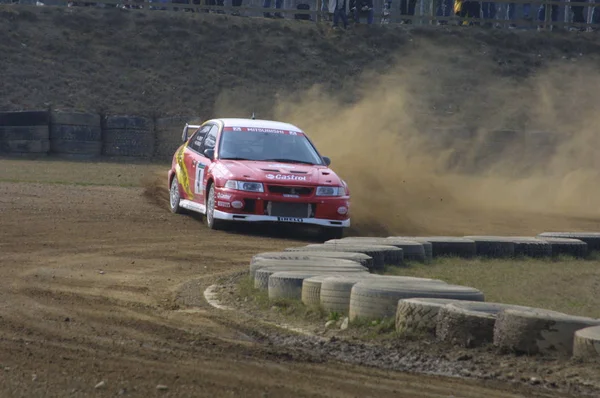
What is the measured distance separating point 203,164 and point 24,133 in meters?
10.8

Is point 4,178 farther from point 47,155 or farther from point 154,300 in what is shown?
point 154,300

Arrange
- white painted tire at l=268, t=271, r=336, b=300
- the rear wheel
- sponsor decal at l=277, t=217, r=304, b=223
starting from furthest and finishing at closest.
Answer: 1. the rear wheel
2. sponsor decal at l=277, t=217, r=304, b=223
3. white painted tire at l=268, t=271, r=336, b=300

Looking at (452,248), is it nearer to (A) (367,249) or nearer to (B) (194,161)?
(A) (367,249)

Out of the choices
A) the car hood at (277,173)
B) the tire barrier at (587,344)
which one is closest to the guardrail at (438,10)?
the car hood at (277,173)

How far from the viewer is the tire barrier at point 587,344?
5.96 meters

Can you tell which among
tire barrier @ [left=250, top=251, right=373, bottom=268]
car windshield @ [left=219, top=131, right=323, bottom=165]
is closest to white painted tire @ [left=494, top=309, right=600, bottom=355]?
tire barrier @ [left=250, top=251, right=373, bottom=268]

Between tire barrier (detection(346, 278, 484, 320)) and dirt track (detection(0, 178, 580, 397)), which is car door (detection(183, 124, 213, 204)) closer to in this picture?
dirt track (detection(0, 178, 580, 397))

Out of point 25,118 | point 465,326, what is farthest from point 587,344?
point 25,118

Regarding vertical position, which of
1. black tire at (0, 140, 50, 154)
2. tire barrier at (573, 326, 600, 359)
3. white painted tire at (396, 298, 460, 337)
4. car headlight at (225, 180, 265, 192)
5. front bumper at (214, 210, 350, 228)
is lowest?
black tire at (0, 140, 50, 154)

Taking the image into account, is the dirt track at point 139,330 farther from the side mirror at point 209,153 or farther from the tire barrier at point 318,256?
the side mirror at point 209,153

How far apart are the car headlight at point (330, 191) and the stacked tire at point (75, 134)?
12.0 meters

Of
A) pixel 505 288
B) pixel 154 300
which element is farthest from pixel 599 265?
pixel 154 300

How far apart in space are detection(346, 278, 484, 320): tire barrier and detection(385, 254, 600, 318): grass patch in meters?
1.11

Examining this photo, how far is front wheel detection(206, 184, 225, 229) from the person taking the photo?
44.5 ft
